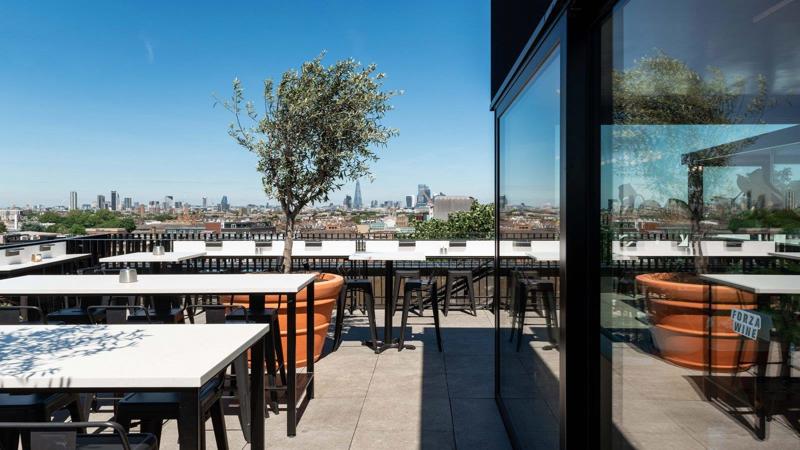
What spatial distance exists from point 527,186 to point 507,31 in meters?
1.22

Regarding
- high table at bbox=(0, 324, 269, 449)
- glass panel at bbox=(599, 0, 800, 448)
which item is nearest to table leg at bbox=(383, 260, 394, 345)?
high table at bbox=(0, 324, 269, 449)

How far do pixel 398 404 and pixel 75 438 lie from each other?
2.90m

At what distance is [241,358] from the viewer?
8.77 feet

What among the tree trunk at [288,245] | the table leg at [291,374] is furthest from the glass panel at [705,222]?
the tree trunk at [288,245]

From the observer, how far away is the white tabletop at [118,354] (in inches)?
64.4

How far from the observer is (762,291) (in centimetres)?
79

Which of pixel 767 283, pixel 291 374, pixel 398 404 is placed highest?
pixel 767 283

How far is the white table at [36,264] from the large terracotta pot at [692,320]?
7.30 meters

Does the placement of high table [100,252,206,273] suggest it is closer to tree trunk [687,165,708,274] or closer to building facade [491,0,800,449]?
building facade [491,0,800,449]

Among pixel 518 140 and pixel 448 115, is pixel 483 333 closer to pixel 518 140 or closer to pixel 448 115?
pixel 518 140

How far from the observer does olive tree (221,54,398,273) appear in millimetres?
5613

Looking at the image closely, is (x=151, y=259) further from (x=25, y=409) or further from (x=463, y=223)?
(x=463, y=223)

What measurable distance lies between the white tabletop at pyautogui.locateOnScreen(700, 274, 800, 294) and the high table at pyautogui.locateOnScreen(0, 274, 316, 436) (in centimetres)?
282

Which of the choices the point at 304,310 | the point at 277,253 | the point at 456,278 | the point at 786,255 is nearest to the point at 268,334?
the point at 304,310
